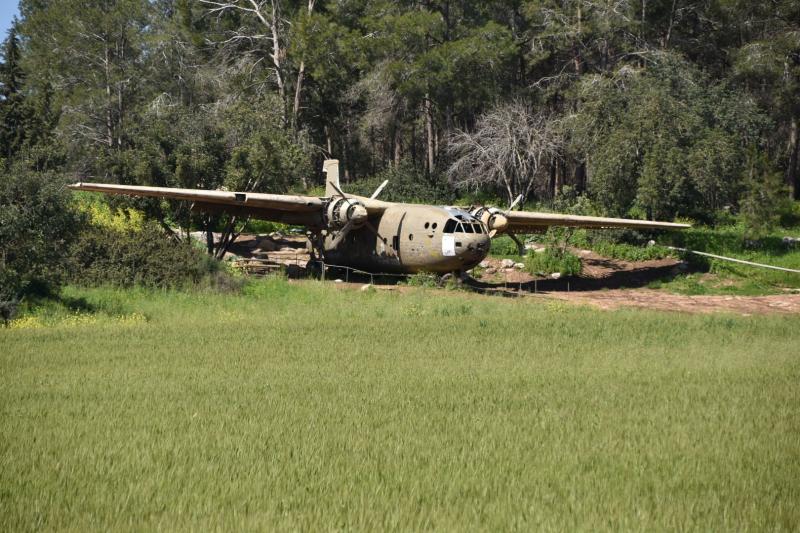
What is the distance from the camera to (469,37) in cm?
4572

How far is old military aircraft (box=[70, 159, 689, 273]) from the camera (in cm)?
2742

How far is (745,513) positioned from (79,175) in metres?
50.6

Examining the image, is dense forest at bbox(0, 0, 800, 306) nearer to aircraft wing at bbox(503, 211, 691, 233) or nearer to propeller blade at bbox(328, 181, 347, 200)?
propeller blade at bbox(328, 181, 347, 200)

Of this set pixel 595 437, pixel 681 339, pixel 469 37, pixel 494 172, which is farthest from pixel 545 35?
pixel 595 437

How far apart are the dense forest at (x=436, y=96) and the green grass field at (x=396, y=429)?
17820mm

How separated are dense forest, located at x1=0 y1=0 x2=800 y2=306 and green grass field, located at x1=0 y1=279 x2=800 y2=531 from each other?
17820mm

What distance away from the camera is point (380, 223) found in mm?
30203

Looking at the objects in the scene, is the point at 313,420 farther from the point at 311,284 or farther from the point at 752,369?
the point at 311,284

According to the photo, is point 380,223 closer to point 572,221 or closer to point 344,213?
point 344,213

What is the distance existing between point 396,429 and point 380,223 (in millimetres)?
21092

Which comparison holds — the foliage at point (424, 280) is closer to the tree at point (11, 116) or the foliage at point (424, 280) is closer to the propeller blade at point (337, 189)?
the propeller blade at point (337, 189)

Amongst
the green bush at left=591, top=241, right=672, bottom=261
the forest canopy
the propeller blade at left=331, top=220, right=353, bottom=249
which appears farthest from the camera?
the green bush at left=591, top=241, right=672, bottom=261

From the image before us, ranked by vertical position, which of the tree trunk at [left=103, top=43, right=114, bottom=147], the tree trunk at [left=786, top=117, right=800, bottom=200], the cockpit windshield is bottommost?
the cockpit windshield

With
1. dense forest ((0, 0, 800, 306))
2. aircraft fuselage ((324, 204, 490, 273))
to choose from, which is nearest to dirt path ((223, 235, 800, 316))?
aircraft fuselage ((324, 204, 490, 273))
